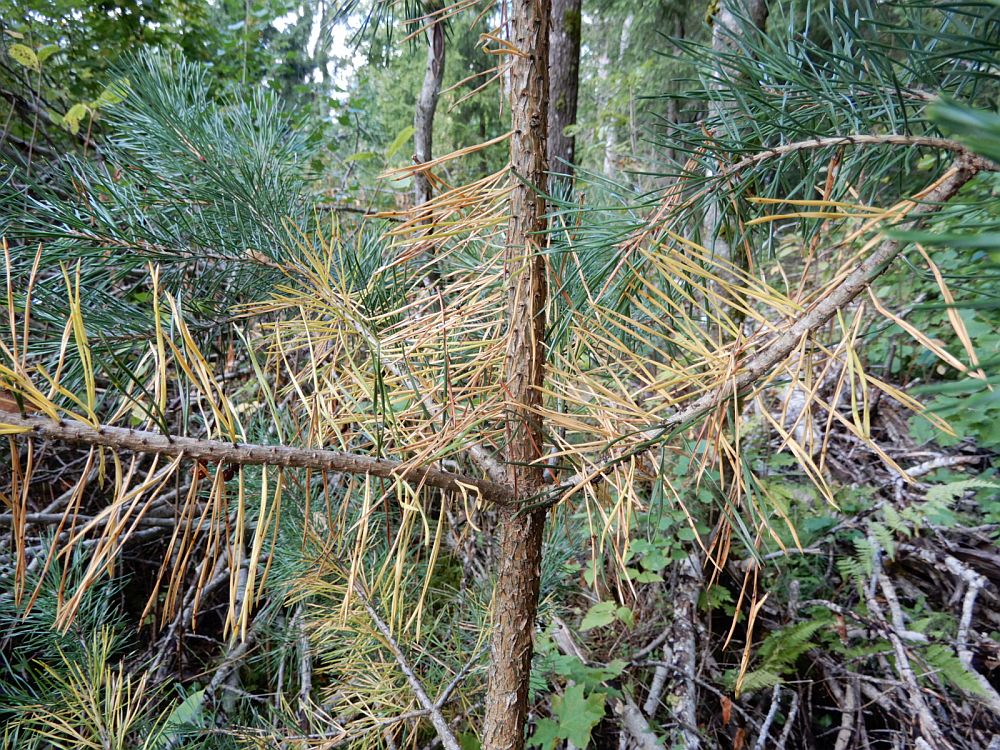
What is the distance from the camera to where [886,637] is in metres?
1.00

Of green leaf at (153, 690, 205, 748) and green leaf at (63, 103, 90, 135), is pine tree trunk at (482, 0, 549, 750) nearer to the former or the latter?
green leaf at (153, 690, 205, 748)

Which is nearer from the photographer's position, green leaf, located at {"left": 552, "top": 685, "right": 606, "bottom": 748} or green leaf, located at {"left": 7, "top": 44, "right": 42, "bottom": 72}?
green leaf, located at {"left": 552, "top": 685, "right": 606, "bottom": 748}

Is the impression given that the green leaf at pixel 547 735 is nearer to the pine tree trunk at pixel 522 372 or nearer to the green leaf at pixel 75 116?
the pine tree trunk at pixel 522 372

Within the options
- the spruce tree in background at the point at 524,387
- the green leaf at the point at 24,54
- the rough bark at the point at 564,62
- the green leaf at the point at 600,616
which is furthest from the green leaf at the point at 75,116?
the green leaf at the point at 600,616

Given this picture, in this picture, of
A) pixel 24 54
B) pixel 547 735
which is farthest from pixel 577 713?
pixel 24 54

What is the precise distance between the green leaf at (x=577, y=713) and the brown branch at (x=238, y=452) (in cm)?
63

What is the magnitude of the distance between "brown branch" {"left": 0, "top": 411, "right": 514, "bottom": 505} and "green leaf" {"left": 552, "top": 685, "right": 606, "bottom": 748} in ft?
2.07

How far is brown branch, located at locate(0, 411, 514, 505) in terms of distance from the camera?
0.30 meters

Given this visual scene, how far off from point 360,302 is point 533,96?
29 centimetres

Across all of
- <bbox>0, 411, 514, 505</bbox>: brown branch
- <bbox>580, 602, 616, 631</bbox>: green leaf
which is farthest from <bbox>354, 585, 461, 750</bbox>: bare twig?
<bbox>580, 602, 616, 631</bbox>: green leaf

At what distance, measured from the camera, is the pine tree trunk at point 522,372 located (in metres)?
0.45

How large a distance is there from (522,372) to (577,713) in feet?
2.36

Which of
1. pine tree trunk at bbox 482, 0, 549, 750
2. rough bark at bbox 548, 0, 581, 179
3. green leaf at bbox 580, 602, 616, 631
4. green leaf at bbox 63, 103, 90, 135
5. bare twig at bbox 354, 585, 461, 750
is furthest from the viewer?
rough bark at bbox 548, 0, 581, 179

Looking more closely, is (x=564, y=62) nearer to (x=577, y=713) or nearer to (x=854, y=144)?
(x=854, y=144)
